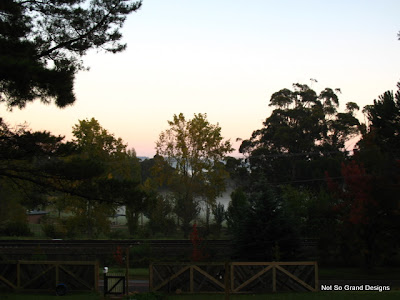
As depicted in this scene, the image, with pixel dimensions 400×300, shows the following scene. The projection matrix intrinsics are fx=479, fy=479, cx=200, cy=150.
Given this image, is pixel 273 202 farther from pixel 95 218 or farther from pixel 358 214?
pixel 95 218

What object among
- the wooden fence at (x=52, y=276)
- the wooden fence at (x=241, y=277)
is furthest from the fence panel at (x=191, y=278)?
the wooden fence at (x=52, y=276)

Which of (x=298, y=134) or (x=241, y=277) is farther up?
(x=298, y=134)

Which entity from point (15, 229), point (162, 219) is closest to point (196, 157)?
point (162, 219)

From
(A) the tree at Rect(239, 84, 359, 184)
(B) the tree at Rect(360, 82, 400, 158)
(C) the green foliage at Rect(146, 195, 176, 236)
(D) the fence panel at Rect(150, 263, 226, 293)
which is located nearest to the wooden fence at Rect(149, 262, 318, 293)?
(D) the fence panel at Rect(150, 263, 226, 293)

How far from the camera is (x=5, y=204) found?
39969mm

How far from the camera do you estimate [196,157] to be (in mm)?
42031

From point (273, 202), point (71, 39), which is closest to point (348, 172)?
point (273, 202)

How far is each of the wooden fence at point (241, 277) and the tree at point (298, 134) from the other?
43.9 metres

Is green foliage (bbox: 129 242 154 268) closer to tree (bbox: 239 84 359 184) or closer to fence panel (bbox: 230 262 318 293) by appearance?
fence panel (bbox: 230 262 318 293)

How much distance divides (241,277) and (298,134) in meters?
49.8

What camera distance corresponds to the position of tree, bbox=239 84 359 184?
63.3 m

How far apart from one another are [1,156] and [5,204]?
2538 centimetres

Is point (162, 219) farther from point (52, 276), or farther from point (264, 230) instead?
point (52, 276)

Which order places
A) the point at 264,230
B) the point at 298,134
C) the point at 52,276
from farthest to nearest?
the point at 298,134 → the point at 264,230 → the point at 52,276
